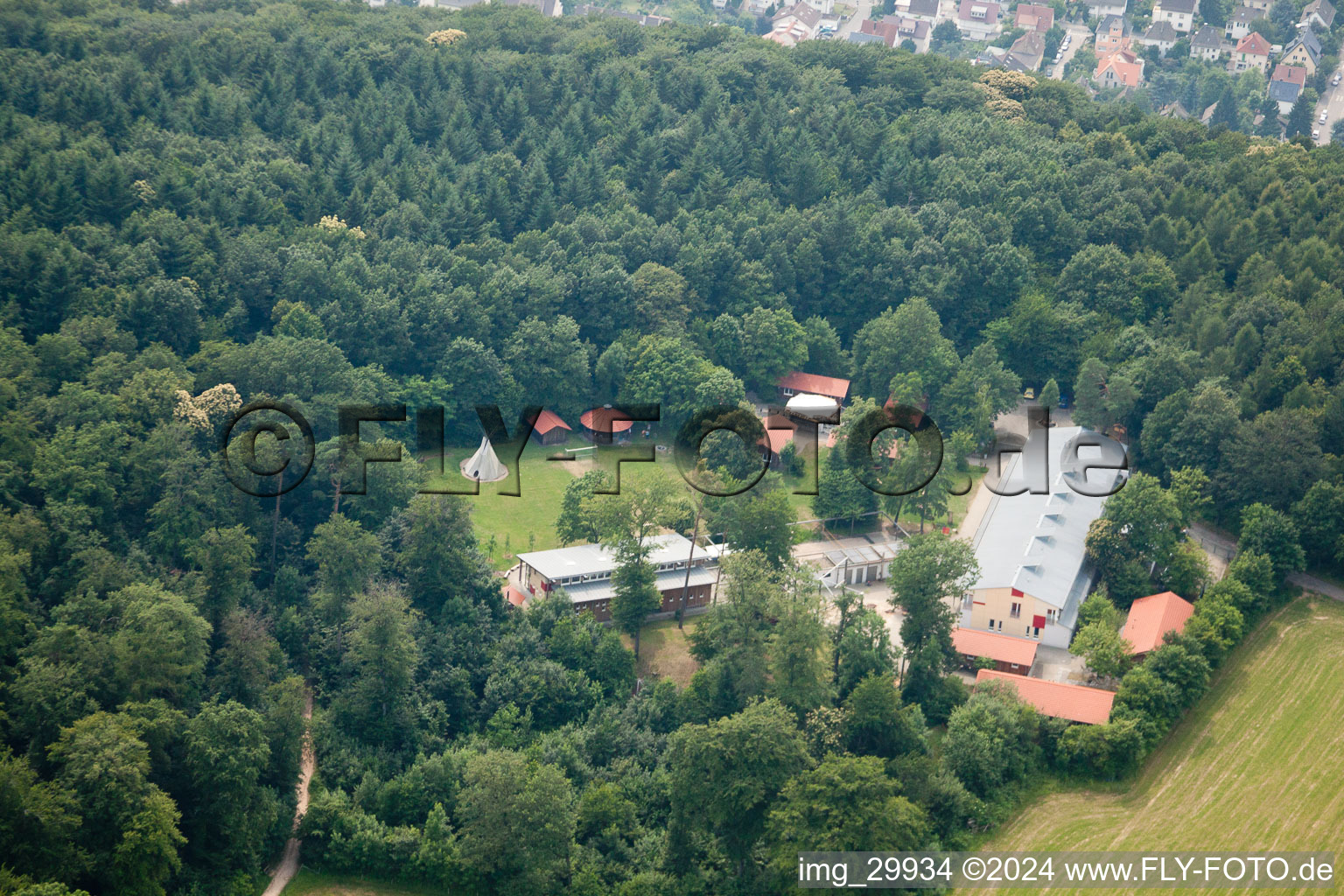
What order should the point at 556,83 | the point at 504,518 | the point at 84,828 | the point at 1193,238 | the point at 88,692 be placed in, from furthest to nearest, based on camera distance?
the point at 556,83, the point at 1193,238, the point at 504,518, the point at 88,692, the point at 84,828

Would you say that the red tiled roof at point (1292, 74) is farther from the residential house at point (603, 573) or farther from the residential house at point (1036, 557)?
the residential house at point (603, 573)

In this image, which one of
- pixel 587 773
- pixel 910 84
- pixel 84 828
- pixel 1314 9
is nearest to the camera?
pixel 84 828

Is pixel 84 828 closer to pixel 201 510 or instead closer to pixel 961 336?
pixel 201 510

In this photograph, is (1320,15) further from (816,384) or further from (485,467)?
(485,467)

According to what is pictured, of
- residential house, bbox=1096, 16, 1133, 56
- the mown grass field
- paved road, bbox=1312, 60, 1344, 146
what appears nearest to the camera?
the mown grass field

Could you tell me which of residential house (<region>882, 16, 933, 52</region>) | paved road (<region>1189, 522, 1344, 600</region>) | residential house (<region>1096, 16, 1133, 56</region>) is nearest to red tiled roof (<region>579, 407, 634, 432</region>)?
paved road (<region>1189, 522, 1344, 600</region>)

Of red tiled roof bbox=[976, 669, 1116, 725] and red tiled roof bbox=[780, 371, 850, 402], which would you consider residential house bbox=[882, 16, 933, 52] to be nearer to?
red tiled roof bbox=[780, 371, 850, 402]

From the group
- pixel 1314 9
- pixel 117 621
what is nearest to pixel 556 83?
pixel 117 621
